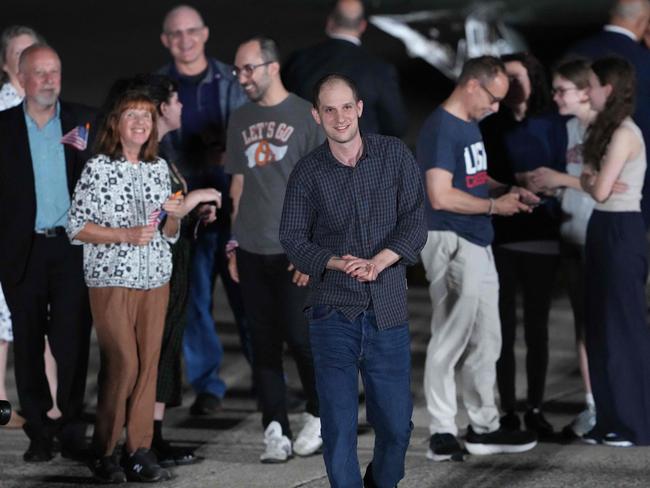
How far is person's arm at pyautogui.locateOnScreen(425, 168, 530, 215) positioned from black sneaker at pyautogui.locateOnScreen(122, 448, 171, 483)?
5.86 feet

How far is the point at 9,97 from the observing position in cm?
Result: 832

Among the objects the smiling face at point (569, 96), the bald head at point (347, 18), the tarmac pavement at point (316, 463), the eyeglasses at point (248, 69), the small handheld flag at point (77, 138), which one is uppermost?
the bald head at point (347, 18)

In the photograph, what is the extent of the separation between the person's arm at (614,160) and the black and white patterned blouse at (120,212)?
82.8 inches

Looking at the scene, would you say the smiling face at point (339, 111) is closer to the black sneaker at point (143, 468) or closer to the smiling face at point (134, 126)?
the smiling face at point (134, 126)

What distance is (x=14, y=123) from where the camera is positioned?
298 inches

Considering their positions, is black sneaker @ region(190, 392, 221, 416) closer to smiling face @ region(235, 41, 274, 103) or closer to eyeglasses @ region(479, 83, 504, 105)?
smiling face @ region(235, 41, 274, 103)

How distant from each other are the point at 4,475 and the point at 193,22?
295cm

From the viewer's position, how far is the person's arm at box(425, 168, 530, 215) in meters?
7.39

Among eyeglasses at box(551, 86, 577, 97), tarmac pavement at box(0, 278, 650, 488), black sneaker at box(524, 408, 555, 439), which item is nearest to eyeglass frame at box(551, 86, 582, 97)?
eyeglasses at box(551, 86, 577, 97)

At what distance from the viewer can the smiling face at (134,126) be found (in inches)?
280

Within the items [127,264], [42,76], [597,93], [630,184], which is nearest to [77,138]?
[42,76]

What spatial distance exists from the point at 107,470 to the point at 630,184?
290cm

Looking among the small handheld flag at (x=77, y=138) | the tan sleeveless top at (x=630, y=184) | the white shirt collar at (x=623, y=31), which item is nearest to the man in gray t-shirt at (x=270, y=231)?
the small handheld flag at (x=77, y=138)

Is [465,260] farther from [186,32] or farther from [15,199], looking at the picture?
[186,32]
